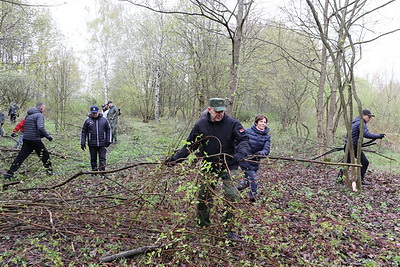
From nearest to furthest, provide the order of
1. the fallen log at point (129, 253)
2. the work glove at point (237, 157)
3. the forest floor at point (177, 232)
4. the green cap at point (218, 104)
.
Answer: the forest floor at point (177, 232), the fallen log at point (129, 253), the work glove at point (237, 157), the green cap at point (218, 104)

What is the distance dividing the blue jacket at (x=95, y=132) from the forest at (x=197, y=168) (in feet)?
2.92

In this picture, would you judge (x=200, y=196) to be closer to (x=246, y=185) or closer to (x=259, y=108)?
(x=246, y=185)

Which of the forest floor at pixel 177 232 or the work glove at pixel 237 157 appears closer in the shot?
the forest floor at pixel 177 232

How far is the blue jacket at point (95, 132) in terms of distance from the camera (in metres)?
6.09

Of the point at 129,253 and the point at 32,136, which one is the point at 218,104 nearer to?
the point at 129,253

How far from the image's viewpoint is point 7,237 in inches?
133

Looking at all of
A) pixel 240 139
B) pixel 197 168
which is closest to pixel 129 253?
pixel 197 168

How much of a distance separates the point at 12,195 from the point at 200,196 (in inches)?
140

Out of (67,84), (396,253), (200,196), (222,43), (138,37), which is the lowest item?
(396,253)

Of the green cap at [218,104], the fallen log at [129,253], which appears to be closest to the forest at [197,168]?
the fallen log at [129,253]

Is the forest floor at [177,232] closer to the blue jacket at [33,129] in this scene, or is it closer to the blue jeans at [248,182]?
the blue jeans at [248,182]

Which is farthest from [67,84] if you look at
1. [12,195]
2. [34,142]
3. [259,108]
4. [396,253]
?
[259,108]

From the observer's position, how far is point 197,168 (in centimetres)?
271

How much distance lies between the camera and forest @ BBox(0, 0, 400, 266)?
2.94 m
